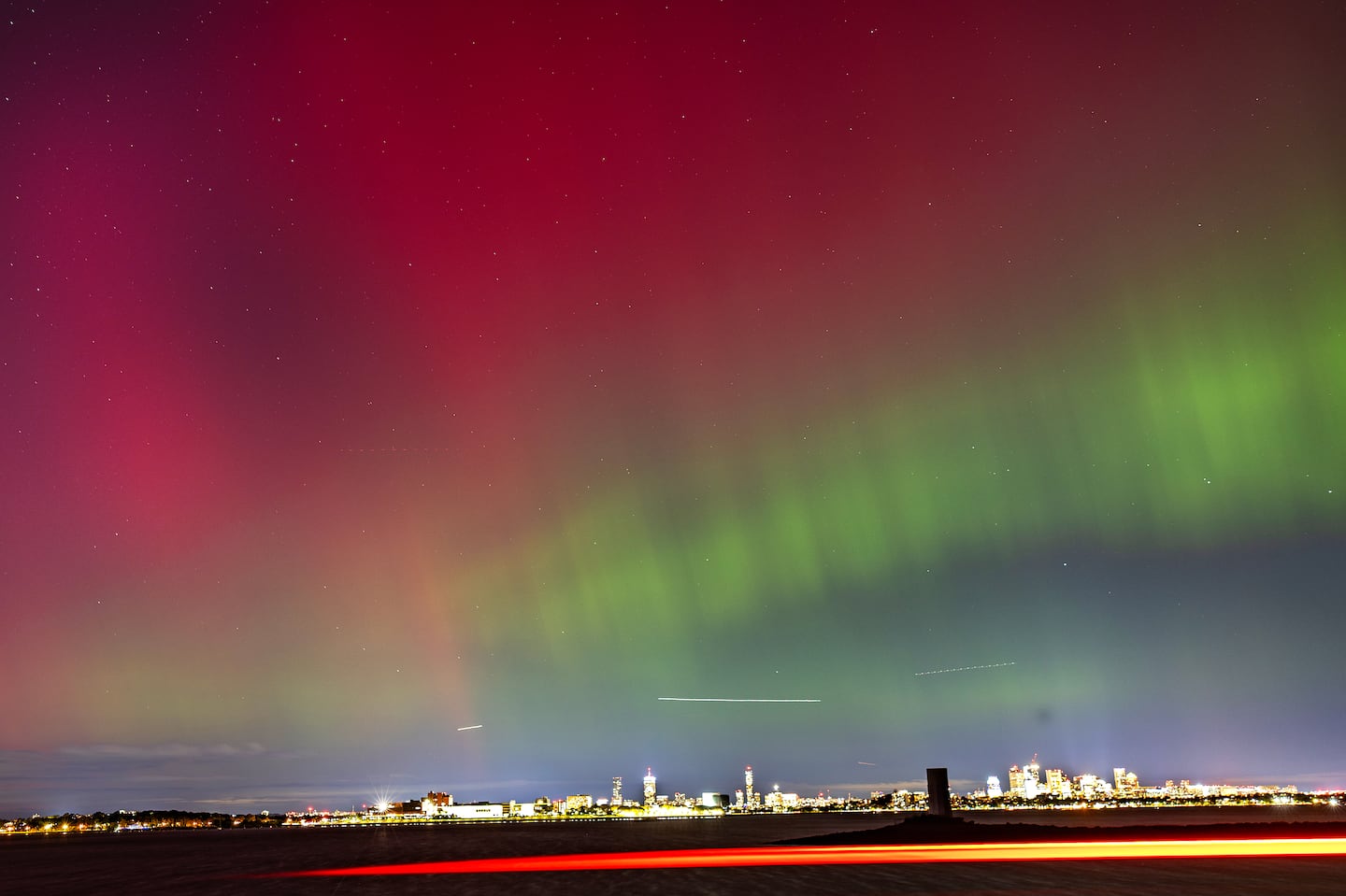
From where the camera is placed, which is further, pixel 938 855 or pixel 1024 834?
pixel 1024 834

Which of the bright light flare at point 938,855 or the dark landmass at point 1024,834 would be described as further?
the dark landmass at point 1024,834

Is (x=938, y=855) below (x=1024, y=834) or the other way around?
the other way around

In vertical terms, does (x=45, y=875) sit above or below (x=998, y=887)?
below

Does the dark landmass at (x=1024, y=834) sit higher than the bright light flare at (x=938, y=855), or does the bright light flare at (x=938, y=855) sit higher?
the bright light flare at (x=938, y=855)

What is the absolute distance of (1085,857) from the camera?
33906 millimetres

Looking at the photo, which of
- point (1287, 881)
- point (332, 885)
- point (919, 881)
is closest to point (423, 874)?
point (332, 885)

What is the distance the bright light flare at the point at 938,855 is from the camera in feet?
116

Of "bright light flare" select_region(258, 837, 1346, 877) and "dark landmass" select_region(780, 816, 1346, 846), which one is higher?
"bright light flare" select_region(258, 837, 1346, 877)

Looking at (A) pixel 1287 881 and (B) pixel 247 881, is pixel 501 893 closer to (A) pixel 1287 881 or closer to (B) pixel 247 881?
(B) pixel 247 881

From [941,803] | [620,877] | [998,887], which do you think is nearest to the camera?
[998,887]

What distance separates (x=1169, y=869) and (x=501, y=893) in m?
22.1

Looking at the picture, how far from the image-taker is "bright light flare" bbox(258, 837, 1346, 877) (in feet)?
116

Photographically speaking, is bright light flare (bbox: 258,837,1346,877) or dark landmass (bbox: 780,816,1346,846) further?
dark landmass (bbox: 780,816,1346,846)

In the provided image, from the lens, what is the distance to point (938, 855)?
37375 mm
